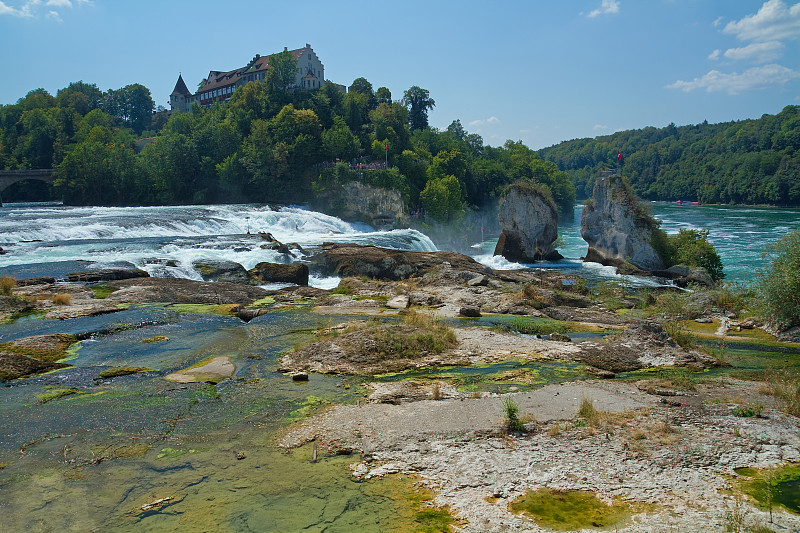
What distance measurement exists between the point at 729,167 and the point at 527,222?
112424 millimetres

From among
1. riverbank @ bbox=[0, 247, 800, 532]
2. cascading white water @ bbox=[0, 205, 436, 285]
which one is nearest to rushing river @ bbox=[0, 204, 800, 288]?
cascading white water @ bbox=[0, 205, 436, 285]

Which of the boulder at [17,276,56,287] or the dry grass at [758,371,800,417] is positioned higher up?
the boulder at [17,276,56,287]

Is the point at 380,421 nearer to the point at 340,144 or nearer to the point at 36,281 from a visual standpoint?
the point at 36,281

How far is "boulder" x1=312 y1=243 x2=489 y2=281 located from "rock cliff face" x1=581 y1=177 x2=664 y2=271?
48.3 feet

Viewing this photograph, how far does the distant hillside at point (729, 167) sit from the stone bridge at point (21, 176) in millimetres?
94776

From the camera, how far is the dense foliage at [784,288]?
2023cm

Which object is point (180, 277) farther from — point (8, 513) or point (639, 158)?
point (639, 158)

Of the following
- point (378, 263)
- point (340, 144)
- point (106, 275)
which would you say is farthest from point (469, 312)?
point (340, 144)

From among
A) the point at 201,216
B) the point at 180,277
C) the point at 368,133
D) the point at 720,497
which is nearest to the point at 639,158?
the point at 368,133

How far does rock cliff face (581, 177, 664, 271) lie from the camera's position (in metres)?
42.7

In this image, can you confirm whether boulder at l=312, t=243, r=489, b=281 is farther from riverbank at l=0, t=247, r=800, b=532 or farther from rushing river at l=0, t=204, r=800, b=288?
riverbank at l=0, t=247, r=800, b=532

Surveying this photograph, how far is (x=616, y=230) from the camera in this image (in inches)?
1768

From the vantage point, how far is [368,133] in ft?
283

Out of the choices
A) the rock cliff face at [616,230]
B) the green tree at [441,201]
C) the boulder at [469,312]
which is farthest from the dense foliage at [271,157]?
the boulder at [469,312]
